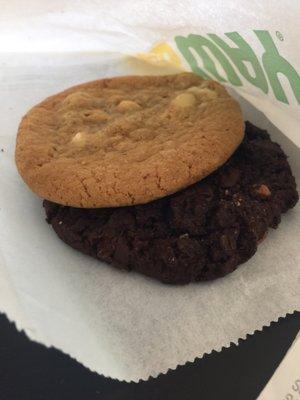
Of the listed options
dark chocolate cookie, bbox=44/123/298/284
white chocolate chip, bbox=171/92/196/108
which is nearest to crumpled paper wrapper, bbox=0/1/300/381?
dark chocolate cookie, bbox=44/123/298/284

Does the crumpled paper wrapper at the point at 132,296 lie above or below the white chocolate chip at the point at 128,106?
below

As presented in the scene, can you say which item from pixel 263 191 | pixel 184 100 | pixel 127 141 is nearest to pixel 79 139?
pixel 127 141

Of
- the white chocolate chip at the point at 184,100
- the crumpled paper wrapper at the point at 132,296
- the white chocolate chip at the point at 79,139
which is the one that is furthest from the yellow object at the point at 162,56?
the white chocolate chip at the point at 79,139

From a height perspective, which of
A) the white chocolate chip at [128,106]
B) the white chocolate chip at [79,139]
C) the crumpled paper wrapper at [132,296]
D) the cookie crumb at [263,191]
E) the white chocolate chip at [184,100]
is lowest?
the crumpled paper wrapper at [132,296]

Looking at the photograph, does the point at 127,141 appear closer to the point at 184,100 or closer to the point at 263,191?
the point at 184,100

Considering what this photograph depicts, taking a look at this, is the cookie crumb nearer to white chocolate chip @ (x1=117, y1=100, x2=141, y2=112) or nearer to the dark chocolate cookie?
the dark chocolate cookie

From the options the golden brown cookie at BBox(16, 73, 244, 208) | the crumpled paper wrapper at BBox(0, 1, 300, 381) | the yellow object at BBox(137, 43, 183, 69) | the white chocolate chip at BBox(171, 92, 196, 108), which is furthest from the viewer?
the yellow object at BBox(137, 43, 183, 69)

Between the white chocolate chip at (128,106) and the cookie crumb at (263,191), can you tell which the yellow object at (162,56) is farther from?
the cookie crumb at (263,191)
